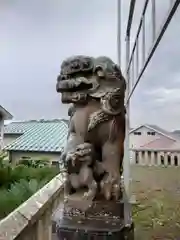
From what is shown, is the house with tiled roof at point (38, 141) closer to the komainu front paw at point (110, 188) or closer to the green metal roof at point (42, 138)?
the green metal roof at point (42, 138)

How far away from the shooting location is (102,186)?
3.86 ft

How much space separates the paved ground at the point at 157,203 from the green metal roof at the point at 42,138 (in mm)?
4448

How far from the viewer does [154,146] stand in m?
4.00

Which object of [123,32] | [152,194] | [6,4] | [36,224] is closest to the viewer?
[36,224]

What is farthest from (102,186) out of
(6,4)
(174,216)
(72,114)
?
(6,4)

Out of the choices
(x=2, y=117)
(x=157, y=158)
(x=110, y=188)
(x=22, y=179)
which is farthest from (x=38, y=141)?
(x=110, y=188)

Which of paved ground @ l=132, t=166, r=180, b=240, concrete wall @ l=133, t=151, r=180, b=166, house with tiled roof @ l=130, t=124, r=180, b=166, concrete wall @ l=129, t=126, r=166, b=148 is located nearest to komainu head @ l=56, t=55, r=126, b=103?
paved ground @ l=132, t=166, r=180, b=240

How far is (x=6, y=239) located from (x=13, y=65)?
855cm

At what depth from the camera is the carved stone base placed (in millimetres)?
1029

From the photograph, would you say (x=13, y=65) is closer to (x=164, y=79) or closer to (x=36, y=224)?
(x=164, y=79)

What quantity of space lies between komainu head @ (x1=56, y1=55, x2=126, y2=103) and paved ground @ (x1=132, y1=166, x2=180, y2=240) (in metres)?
1.56

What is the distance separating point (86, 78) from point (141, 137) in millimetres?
3214

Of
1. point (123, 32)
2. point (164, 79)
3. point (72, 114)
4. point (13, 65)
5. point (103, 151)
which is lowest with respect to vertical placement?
point (103, 151)

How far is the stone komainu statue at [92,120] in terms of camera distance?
1.15m
